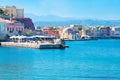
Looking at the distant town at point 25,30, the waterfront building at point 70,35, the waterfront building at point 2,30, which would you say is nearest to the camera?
the waterfront building at point 2,30

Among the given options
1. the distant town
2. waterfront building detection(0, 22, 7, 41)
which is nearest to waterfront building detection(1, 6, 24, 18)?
the distant town

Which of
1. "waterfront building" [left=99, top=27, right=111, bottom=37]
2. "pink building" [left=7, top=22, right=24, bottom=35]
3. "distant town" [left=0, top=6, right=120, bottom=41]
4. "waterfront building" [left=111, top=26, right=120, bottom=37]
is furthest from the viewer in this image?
"waterfront building" [left=111, top=26, right=120, bottom=37]

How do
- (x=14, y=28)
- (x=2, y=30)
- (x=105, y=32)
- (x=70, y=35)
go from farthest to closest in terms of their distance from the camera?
(x=105, y=32)
(x=70, y=35)
(x=14, y=28)
(x=2, y=30)

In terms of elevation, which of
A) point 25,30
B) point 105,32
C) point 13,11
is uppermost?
point 13,11

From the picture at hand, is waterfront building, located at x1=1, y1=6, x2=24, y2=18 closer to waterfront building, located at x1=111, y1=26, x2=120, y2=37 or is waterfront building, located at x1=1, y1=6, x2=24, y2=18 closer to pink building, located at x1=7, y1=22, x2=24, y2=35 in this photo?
pink building, located at x1=7, y1=22, x2=24, y2=35

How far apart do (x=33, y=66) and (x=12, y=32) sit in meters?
58.7

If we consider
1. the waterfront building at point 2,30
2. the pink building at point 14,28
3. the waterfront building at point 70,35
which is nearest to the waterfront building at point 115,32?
the waterfront building at point 70,35

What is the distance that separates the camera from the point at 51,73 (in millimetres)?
34062

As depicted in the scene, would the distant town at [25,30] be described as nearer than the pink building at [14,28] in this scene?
Yes

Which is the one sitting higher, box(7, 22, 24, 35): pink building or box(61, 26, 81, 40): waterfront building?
box(7, 22, 24, 35): pink building

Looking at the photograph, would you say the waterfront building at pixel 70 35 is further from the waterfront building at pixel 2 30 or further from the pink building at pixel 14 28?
the waterfront building at pixel 2 30

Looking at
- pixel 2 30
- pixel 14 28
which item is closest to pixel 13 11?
pixel 14 28

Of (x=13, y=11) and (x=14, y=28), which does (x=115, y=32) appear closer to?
(x=13, y=11)

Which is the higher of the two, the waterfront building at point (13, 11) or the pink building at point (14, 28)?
the waterfront building at point (13, 11)
